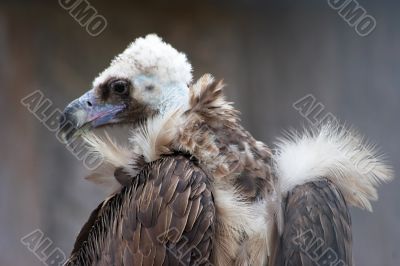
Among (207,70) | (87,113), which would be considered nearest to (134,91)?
(87,113)

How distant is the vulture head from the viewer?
2426 mm

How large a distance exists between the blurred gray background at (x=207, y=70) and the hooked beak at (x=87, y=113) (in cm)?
250

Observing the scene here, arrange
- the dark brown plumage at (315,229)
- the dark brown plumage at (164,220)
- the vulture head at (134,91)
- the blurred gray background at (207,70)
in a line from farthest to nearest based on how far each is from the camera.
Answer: the blurred gray background at (207,70) < the vulture head at (134,91) < the dark brown plumage at (315,229) < the dark brown plumage at (164,220)

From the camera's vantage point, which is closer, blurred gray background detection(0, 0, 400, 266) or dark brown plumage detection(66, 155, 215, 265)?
dark brown plumage detection(66, 155, 215, 265)

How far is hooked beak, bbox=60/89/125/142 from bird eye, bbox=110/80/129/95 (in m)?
0.05

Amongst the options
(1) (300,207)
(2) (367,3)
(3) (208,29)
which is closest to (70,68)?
(3) (208,29)

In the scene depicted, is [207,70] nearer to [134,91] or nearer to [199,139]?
[134,91]

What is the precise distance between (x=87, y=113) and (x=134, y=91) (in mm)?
175

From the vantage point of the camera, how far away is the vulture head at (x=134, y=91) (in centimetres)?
243

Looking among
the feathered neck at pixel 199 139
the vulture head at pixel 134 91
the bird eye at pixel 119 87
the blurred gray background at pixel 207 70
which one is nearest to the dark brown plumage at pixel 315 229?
the feathered neck at pixel 199 139

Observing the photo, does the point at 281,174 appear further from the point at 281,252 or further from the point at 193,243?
the point at 193,243

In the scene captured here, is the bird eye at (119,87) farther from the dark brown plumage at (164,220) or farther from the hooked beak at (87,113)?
the dark brown plumage at (164,220)

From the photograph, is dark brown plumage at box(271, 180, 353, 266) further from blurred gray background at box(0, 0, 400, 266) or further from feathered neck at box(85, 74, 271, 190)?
blurred gray background at box(0, 0, 400, 266)

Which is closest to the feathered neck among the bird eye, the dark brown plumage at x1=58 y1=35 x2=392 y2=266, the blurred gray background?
the dark brown plumage at x1=58 y1=35 x2=392 y2=266
